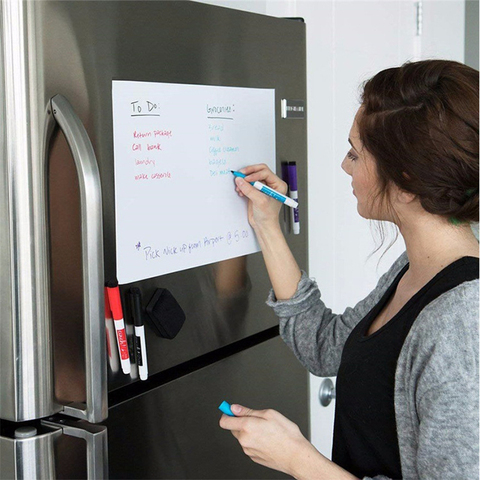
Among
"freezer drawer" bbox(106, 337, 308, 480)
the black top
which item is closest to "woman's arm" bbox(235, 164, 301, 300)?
"freezer drawer" bbox(106, 337, 308, 480)

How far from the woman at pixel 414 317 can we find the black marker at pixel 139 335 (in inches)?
5.6

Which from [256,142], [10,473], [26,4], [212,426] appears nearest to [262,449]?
[212,426]

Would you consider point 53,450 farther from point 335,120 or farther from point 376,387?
point 335,120

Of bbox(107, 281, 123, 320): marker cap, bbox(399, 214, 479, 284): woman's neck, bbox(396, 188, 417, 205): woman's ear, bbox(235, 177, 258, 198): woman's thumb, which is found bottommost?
bbox(107, 281, 123, 320): marker cap

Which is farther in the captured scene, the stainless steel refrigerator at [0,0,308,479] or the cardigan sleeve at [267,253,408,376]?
the cardigan sleeve at [267,253,408,376]

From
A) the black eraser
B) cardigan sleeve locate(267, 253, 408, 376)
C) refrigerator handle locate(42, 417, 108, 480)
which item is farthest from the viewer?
cardigan sleeve locate(267, 253, 408, 376)

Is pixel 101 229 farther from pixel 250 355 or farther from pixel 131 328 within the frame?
pixel 250 355

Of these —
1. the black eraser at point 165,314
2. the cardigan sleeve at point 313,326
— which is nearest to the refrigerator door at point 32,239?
the black eraser at point 165,314

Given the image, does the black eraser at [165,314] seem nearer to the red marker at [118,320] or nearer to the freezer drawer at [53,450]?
the red marker at [118,320]

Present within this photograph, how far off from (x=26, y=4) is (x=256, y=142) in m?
0.53

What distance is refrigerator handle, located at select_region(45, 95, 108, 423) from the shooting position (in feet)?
3.09

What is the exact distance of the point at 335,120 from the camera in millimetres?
1870

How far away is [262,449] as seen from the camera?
1087mm

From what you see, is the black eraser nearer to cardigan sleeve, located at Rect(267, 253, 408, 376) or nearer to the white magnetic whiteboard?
the white magnetic whiteboard
